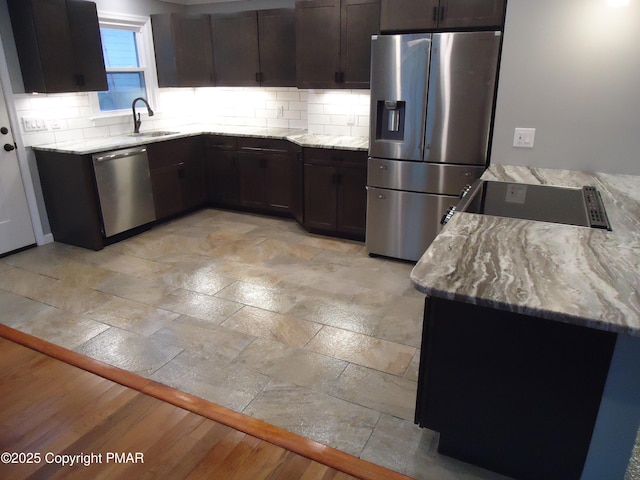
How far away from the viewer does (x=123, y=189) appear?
4.12 m

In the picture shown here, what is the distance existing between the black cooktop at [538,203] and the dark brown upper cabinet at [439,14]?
1250mm

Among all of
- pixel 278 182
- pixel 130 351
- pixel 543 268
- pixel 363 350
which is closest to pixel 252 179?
pixel 278 182

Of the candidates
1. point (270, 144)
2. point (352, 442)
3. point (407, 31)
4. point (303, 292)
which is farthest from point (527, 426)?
point (270, 144)

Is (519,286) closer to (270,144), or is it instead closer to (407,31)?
(407,31)

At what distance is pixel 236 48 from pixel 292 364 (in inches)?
143

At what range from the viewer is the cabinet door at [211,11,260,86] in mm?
4633

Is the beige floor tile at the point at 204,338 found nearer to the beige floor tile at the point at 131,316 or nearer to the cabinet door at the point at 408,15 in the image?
the beige floor tile at the point at 131,316

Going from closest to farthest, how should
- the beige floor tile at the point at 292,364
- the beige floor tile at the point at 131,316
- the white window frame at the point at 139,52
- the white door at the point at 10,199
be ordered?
1. the beige floor tile at the point at 292,364
2. the beige floor tile at the point at 131,316
3. the white door at the point at 10,199
4. the white window frame at the point at 139,52

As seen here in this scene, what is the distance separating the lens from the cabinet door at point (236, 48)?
15.2 feet

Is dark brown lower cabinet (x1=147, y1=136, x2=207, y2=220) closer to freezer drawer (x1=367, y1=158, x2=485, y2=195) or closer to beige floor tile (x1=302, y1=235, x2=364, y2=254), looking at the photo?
beige floor tile (x1=302, y1=235, x2=364, y2=254)

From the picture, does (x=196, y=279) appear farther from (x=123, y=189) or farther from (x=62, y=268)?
(x=123, y=189)

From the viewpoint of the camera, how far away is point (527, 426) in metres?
1.57

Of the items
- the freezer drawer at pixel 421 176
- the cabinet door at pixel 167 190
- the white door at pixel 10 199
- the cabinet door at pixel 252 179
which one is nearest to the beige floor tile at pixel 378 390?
the freezer drawer at pixel 421 176

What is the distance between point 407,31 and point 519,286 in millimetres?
2520
